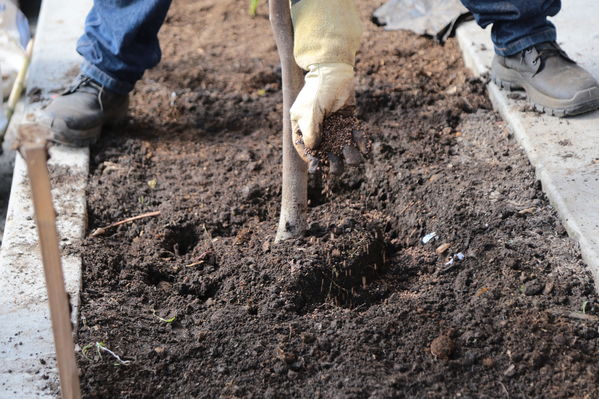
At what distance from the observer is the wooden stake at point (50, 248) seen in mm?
1330

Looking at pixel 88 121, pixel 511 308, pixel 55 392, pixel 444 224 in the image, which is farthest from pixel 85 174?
pixel 511 308

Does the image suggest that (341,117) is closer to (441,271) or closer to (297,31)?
(297,31)

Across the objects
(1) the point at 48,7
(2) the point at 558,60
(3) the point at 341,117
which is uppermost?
(3) the point at 341,117

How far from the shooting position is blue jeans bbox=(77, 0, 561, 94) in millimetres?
2967

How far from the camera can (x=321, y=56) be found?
2.01 m

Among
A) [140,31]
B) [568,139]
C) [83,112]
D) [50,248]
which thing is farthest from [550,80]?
[50,248]

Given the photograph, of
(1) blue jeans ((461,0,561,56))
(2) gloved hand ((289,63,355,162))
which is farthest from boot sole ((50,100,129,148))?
(1) blue jeans ((461,0,561,56))

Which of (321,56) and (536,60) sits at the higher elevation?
(321,56)

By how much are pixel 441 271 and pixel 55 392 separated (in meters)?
1.16

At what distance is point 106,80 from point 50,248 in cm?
187

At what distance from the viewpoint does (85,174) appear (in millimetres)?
2930

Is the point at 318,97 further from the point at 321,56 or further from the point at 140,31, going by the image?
the point at 140,31

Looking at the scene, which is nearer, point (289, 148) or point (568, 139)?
point (289, 148)

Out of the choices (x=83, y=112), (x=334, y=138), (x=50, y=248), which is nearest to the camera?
(x=50, y=248)
